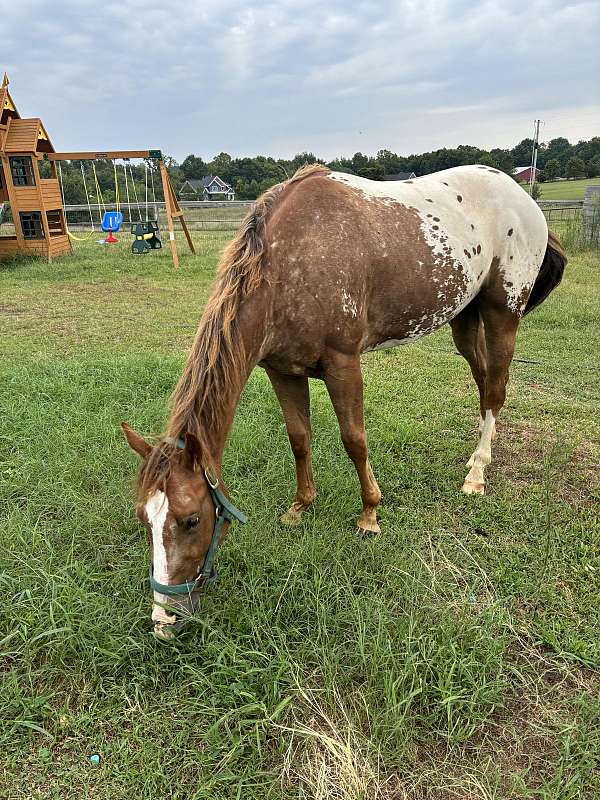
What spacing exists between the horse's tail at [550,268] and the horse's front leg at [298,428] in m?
2.03

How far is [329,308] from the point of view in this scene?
8.06ft

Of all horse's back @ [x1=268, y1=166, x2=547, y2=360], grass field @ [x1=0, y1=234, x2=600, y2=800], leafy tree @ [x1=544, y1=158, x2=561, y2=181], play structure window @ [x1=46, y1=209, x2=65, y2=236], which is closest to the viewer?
grass field @ [x1=0, y1=234, x2=600, y2=800]

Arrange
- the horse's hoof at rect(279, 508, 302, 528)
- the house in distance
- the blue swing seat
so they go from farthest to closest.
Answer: the house in distance
the blue swing seat
the horse's hoof at rect(279, 508, 302, 528)

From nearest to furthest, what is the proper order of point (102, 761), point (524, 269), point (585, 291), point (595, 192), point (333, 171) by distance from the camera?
point (102, 761) < point (333, 171) < point (524, 269) < point (585, 291) < point (595, 192)

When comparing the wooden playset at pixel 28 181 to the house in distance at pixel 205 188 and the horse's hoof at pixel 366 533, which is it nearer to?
the horse's hoof at pixel 366 533

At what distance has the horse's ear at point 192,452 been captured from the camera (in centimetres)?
181

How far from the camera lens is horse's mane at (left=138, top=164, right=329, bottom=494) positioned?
1.88m

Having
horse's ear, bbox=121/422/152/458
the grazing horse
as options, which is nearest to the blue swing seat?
the grazing horse

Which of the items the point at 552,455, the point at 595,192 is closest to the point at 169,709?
the point at 552,455

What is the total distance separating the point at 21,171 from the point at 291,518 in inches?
567

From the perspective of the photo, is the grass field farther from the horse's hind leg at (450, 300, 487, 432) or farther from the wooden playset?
the wooden playset

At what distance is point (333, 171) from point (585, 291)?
23.4 feet

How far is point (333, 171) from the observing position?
9.66ft

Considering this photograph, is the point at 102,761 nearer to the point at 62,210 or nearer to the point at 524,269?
the point at 524,269
